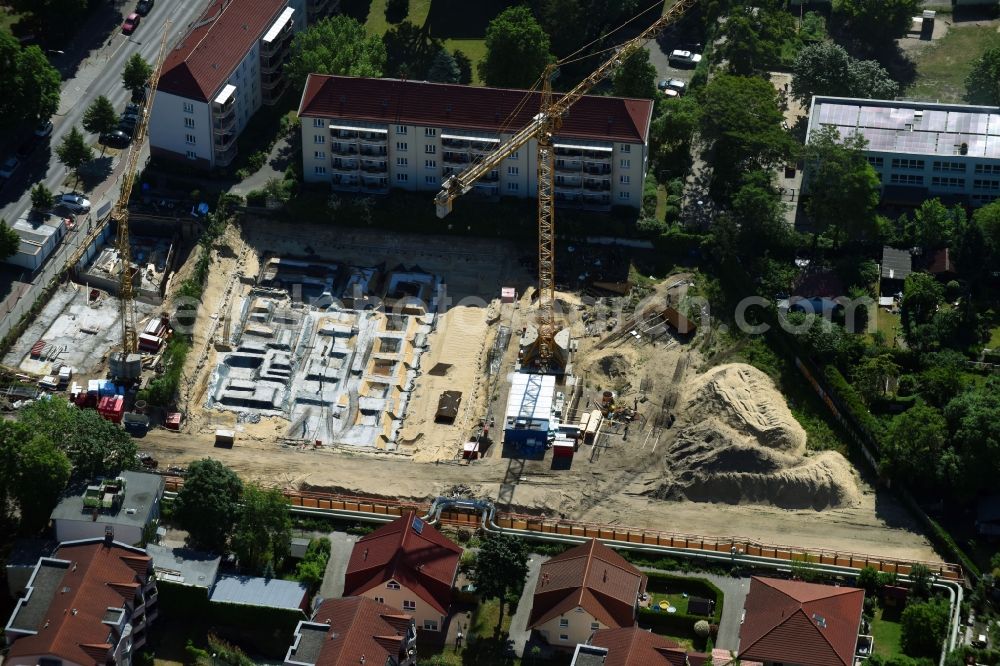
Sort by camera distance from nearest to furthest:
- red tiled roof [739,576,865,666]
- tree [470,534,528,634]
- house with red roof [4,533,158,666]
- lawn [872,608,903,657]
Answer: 1. house with red roof [4,533,158,666]
2. red tiled roof [739,576,865,666]
3. lawn [872,608,903,657]
4. tree [470,534,528,634]

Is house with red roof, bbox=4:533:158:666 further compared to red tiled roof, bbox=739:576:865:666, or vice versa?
red tiled roof, bbox=739:576:865:666

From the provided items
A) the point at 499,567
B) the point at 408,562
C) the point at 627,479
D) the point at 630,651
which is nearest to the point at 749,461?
the point at 627,479

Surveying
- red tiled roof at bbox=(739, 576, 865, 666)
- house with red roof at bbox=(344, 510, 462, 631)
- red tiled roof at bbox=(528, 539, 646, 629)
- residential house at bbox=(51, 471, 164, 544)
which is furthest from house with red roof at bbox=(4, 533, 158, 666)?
red tiled roof at bbox=(739, 576, 865, 666)

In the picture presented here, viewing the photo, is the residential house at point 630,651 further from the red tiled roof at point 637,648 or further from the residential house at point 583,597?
the residential house at point 583,597

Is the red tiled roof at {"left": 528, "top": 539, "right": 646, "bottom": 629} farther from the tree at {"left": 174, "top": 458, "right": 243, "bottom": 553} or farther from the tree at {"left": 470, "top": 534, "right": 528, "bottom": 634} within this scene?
the tree at {"left": 174, "top": 458, "right": 243, "bottom": 553}

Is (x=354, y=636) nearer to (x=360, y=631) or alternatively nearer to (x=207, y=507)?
(x=360, y=631)

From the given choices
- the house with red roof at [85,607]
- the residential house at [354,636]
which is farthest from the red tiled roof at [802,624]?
the house with red roof at [85,607]
